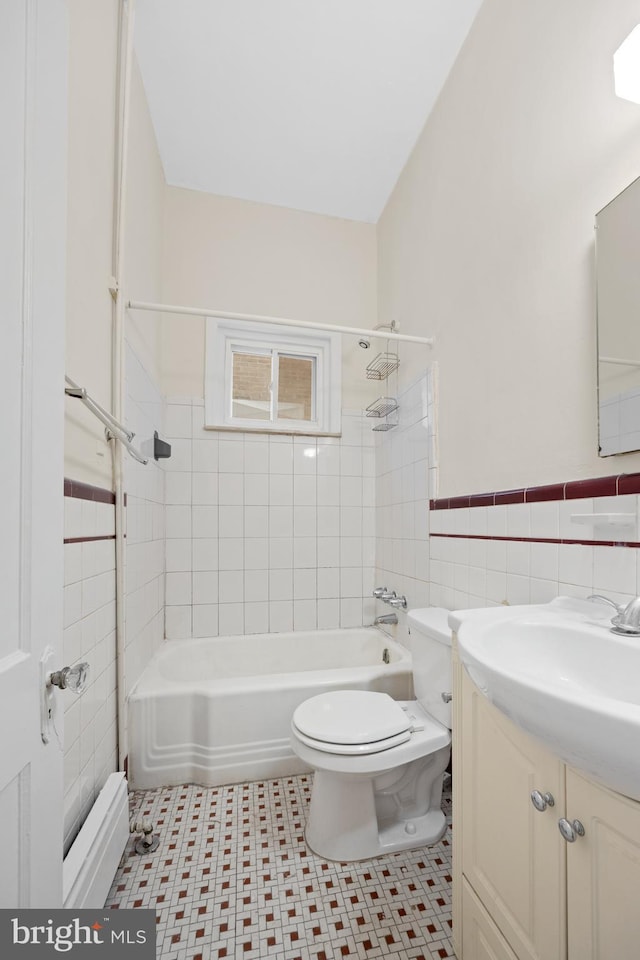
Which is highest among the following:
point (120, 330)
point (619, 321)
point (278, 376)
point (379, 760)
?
point (278, 376)

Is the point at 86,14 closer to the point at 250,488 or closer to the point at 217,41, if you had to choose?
the point at 217,41

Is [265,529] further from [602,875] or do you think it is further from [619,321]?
[602,875]

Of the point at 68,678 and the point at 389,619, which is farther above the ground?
the point at 68,678

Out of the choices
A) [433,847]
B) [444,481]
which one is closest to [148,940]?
[433,847]

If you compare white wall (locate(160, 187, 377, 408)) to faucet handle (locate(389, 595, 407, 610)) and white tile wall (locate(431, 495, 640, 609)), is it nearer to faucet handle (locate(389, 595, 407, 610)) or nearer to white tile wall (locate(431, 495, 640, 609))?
faucet handle (locate(389, 595, 407, 610))

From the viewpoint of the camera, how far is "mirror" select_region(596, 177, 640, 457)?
985mm

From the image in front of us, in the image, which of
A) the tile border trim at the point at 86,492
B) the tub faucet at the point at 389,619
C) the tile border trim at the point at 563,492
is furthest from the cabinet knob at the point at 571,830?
the tub faucet at the point at 389,619

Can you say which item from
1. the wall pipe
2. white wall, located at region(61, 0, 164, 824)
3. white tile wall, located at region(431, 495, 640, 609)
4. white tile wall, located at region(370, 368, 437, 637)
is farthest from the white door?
white tile wall, located at region(370, 368, 437, 637)

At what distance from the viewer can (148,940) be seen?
2.43 feet

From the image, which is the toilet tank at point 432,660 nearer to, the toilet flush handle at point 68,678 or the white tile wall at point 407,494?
the white tile wall at point 407,494

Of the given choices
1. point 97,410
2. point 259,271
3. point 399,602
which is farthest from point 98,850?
point 259,271

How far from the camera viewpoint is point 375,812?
145 cm

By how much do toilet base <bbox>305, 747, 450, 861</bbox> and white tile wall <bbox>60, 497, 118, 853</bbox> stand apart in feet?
2.30

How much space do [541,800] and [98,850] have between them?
1.11 meters
